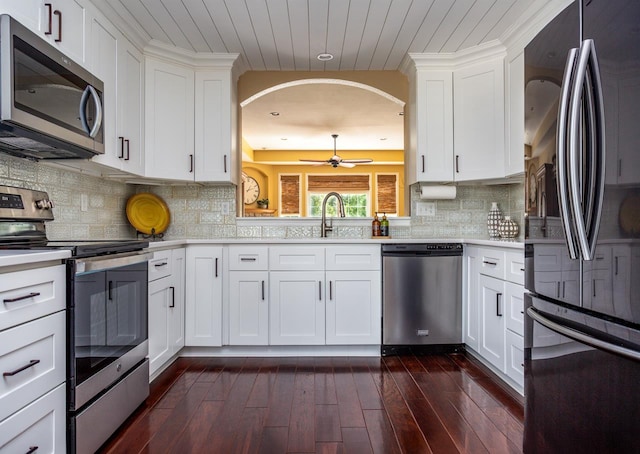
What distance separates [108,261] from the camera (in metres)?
1.75

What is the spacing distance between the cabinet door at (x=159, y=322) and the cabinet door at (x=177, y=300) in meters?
0.05

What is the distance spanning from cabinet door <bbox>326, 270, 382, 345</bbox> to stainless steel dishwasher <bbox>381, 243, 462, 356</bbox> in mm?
67

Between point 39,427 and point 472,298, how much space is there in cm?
258

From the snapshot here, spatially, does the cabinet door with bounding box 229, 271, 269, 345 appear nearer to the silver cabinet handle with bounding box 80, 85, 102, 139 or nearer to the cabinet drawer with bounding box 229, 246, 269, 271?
the cabinet drawer with bounding box 229, 246, 269, 271

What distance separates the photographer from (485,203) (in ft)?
11.4

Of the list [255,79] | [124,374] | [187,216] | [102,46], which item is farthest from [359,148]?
[124,374]

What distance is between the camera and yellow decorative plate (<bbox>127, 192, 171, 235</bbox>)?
10.5 feet

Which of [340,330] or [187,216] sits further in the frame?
[187,216]

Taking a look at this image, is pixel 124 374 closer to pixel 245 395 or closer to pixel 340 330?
pixel 245 395

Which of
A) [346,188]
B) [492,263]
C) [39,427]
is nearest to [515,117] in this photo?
[492,263]

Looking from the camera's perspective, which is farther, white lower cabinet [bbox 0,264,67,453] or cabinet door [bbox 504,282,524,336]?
cabinet door [bbox 504,282,524,336]

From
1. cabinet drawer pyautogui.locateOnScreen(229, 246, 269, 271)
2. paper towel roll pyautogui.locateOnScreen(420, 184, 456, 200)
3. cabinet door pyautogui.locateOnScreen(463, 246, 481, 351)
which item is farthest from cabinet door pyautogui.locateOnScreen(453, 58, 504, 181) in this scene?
cabinet drawer pyautogui.locateOnScreen(229, 246, 269, 271)

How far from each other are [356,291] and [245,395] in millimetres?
1091

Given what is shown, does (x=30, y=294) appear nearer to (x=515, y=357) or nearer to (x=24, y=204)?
(x=24, y=204)
